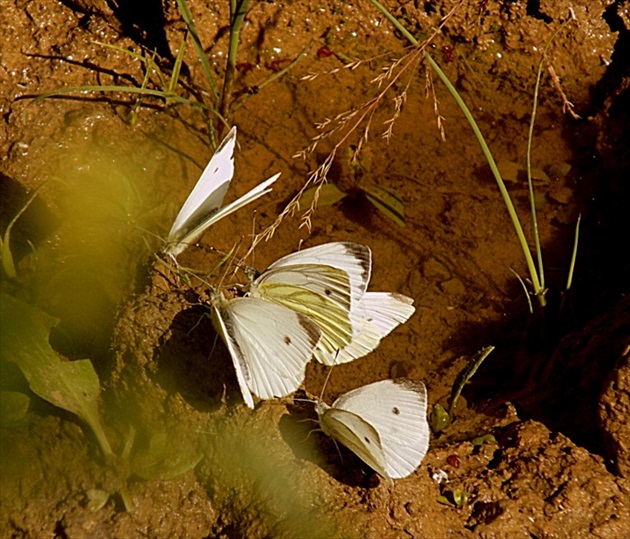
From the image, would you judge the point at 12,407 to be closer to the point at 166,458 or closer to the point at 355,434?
the point at 166,458

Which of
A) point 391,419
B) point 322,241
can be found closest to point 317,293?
point 391,419

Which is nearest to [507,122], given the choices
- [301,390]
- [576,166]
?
[576,166]

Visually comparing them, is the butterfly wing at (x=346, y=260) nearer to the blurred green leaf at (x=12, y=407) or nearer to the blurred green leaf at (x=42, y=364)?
the blurred green leaf at (x=42, y=364)

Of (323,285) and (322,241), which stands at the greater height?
(323,285)

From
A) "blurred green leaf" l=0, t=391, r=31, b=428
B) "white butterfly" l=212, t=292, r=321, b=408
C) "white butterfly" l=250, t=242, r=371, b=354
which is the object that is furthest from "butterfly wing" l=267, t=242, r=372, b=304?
"blurred green leaf" l=0, t=391, r=31, b=428

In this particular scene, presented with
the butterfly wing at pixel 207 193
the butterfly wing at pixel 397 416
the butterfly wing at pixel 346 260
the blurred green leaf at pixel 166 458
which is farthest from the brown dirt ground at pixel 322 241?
the butterfly wing at pixel 346 260

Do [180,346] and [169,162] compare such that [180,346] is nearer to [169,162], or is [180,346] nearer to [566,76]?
[169,162]
